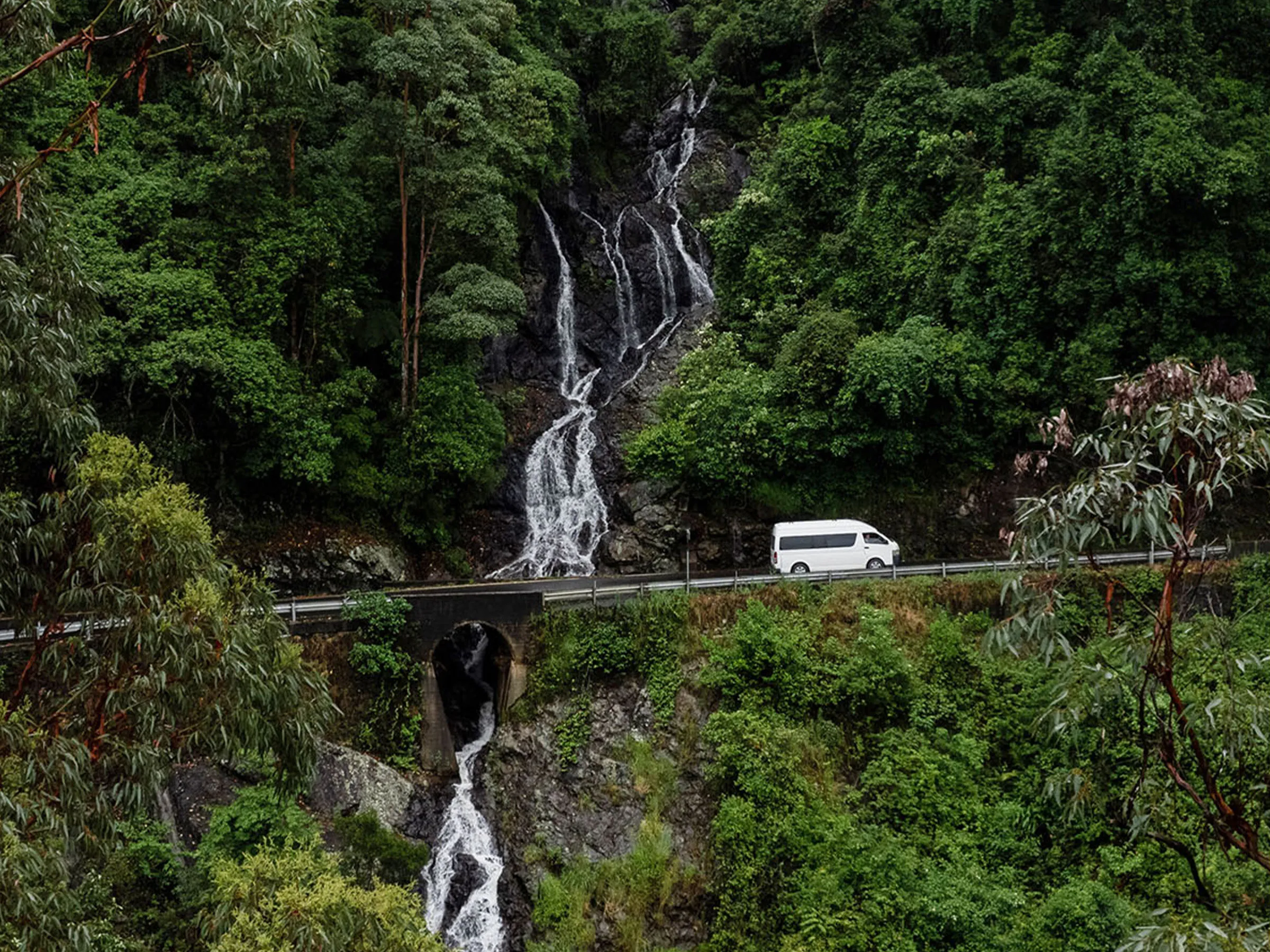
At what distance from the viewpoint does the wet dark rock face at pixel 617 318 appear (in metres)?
29.0

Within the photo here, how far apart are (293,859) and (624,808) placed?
28.9 feet

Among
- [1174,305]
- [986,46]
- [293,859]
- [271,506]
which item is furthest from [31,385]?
[986,46]

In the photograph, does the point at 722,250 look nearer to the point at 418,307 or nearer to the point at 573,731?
the point at 418,307

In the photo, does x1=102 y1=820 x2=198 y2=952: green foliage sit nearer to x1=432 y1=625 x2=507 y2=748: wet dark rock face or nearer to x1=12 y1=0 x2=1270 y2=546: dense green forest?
x1=432 y1=625 x2=507 y2=748: wet dark rock face

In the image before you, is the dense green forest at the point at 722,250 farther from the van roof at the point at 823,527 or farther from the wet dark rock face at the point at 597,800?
the wet dark rock face at the point at 597,800

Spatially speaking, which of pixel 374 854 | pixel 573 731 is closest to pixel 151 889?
pixel 374 854

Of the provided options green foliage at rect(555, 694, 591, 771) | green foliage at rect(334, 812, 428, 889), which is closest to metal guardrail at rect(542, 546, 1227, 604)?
green foliage at rect(555, 694, 591, 771)

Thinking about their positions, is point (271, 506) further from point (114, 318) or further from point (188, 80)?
point (188, 80)

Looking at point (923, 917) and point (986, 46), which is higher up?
point (986, 46)

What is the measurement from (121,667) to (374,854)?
825 cm

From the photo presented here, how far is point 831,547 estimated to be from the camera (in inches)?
1014

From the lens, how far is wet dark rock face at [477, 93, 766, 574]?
2900 centimetres

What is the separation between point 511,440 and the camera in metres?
31.0

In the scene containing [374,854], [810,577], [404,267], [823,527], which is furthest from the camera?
[404,267]
